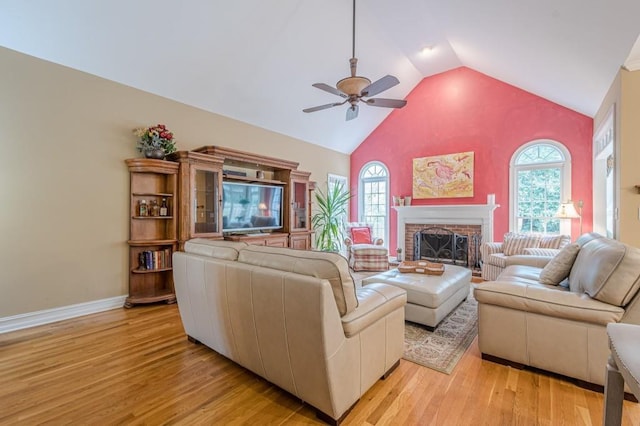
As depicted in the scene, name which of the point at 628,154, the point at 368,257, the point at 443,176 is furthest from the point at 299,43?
the point at 628,154

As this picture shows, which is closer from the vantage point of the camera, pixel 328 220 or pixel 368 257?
pixel 368 257

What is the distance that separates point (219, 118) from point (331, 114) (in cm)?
229

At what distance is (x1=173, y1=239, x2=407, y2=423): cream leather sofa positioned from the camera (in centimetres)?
156

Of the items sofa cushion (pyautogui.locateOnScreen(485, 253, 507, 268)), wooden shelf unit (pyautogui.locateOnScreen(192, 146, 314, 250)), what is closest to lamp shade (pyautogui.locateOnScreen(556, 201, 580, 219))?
sofa cushion (pyautogui.locateOnScreen(485, 253, 507, 268))

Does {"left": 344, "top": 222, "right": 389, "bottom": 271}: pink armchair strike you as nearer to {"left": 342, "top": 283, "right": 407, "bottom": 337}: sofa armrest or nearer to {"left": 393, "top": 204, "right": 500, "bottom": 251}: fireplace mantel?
{"left": 393, "top": 204, "right": 500, "bottom": 251}: fireplace mantel

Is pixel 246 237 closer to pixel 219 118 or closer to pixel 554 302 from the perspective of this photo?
pixel 219 118

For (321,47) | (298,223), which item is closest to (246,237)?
(298,223)

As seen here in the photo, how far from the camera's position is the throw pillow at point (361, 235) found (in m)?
6.37

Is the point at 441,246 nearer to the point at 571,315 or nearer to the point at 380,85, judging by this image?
the point at 380,85

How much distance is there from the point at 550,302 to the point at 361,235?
4387mm

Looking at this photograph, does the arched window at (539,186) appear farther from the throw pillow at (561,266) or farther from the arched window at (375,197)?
the throw pillow at (561,266)

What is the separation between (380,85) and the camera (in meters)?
3.20

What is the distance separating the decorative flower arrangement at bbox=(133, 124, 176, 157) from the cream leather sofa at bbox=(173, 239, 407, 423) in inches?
87.4

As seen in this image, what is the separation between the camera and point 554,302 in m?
2.06
